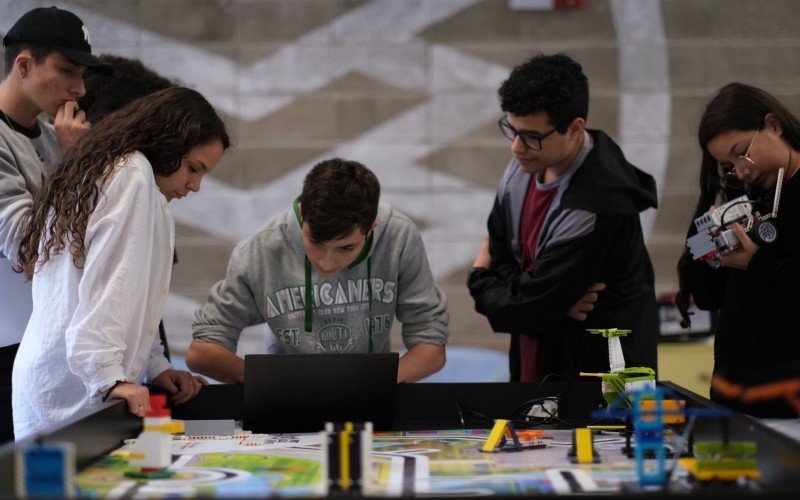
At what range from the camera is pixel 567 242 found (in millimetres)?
2238

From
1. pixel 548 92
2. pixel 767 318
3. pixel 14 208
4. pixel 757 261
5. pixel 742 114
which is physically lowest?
pixel 767 318

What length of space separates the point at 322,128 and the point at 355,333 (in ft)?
5.75

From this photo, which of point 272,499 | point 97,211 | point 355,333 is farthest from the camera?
point 355,333

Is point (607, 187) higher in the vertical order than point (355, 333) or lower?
higher

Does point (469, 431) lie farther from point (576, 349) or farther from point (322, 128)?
point (322, 128)

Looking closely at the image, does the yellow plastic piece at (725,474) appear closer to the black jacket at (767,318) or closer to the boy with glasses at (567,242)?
the black jacket at (767,318)

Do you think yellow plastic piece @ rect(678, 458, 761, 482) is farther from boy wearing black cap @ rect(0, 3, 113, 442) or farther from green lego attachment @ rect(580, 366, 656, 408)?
boy wearing black cap @ rect(0, 3, 113, 442)

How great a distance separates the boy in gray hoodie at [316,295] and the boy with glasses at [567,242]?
0.23 m

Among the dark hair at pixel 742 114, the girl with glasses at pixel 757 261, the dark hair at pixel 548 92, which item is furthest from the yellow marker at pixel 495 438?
the dark hair at pixel 548 92

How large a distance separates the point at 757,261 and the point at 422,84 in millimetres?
2089

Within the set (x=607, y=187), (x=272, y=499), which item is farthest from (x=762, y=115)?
(x=272, y=499)

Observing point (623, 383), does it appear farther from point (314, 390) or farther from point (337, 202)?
point (337, 202)

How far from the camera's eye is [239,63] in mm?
3814

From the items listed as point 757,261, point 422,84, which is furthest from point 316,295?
point 422,84
